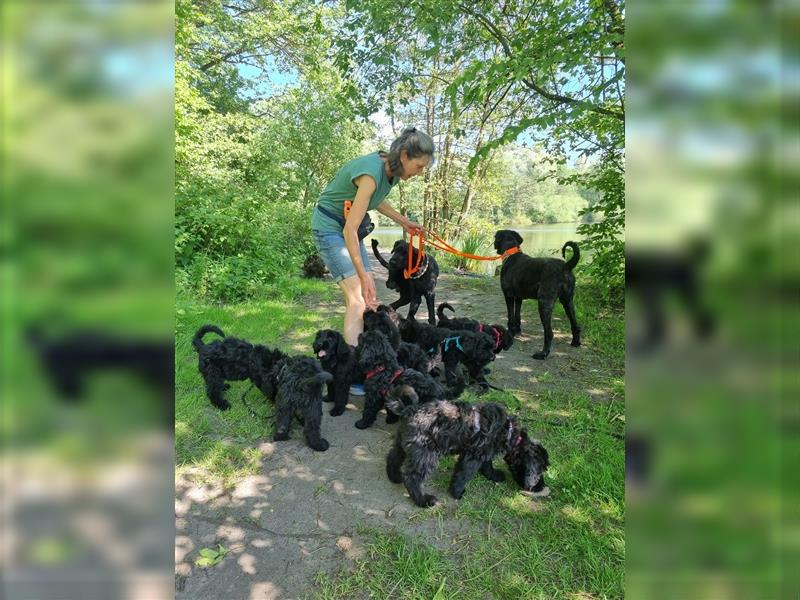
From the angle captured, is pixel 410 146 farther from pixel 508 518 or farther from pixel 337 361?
pixel 508 518

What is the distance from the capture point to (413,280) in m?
6.24

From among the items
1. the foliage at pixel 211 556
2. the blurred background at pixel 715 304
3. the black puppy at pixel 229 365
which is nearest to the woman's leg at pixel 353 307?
the black puppy at pixel 229 365

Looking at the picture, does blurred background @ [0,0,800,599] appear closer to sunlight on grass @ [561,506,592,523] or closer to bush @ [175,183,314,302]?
sunlight on grass @ [561,506,592,523]

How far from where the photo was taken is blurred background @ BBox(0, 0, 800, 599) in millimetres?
592

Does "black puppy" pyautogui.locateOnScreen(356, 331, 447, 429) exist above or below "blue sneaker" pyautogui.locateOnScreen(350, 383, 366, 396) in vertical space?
above

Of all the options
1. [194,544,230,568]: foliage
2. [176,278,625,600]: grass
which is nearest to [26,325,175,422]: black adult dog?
[176,278,625,600]: grass

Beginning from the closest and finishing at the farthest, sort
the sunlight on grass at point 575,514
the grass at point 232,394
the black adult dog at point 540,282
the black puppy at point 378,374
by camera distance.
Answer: the sunlight on grass at point 575,514
the grass at point 232,394
the black puppy at point 378,374
the black adult dog at point 540,282

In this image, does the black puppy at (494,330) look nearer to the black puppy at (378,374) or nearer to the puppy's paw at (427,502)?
the black puppy at (378,374)

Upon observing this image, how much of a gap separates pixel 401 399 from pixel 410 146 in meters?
2.15

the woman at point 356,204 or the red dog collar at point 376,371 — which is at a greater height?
the woman at point 356,204

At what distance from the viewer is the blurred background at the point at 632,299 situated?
0.59 meters

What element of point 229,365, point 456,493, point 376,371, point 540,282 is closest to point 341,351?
point 376,371

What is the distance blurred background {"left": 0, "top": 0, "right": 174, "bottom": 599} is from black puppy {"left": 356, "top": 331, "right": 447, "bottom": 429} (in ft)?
8.64

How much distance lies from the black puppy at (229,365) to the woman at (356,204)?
882 mm
